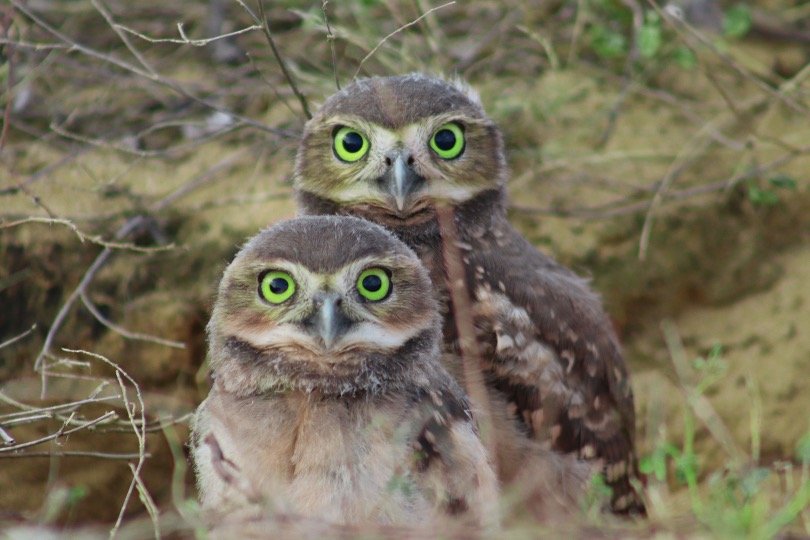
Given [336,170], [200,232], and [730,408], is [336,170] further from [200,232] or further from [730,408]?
[730,408]

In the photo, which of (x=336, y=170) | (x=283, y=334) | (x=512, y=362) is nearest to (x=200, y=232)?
(x=336, y=170)

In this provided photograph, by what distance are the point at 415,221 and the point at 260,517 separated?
6.25ft

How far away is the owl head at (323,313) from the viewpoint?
3.60 metres

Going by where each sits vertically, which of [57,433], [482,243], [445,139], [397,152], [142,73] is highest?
[142,73]

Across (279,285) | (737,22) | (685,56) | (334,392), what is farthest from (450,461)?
(737,22)

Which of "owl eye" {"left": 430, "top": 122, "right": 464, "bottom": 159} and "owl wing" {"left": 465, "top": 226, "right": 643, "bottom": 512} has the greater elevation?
"owl eye" {"left": 430, "top": 122, "right": 464, "bottom": 159}

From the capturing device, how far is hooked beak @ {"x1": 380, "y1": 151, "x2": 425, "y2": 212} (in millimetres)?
4422

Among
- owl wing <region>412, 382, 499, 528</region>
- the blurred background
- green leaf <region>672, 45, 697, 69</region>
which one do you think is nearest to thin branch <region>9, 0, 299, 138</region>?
the blurred background

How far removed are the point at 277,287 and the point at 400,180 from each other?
0.93 meters

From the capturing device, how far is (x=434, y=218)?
15.3 ft

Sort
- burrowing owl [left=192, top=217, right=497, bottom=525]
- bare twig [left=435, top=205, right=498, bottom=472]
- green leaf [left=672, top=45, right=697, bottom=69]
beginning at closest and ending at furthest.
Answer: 1. burrowing owl [left=192, top=217, right=497, bottom=525]
2. bare twig [left=435, top=205, right=498, bottom=472]
3. green leaf [left=672, top=45, right=697, bottom=69]

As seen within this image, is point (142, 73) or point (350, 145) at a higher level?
point (142, 73)

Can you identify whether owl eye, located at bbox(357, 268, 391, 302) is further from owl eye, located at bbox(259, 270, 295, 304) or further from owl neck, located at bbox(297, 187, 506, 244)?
owl neck, located at bbox(297, 187, 506, 244)

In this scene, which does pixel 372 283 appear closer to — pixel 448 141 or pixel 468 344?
pixel 468 344
